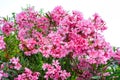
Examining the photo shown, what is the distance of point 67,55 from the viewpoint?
18.7 ft

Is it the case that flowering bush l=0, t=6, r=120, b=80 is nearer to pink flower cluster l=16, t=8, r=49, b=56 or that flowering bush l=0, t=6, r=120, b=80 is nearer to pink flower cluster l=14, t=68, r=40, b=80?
pink flower cluster l=14, t=68, r=40, b=80

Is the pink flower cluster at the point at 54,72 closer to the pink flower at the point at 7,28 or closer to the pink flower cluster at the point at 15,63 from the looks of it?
the pink flower cluster at the point at 15,63

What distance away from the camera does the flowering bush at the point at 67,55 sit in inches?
214

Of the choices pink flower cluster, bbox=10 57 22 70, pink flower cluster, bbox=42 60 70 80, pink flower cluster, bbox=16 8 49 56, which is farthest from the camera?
pink flower cluster, bbox=16 8 49 56

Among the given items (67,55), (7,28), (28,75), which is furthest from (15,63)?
(7,28)

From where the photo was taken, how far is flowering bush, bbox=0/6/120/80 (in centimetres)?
543

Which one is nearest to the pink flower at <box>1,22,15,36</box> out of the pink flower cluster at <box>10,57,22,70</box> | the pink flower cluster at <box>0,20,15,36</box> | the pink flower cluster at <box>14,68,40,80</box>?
the pink flower cluster at <box>0,20,15,36</box>

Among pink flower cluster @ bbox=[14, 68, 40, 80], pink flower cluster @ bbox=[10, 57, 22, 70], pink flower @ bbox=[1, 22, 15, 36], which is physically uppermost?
pink flower @ bbox=[1, 22, 15, 36]

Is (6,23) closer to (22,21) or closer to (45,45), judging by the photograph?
(22,21)

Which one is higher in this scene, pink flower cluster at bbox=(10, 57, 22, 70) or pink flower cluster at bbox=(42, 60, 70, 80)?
pink flower cluster at bbox=(10, 57, 22, 70)

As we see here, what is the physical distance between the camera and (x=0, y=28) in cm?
666

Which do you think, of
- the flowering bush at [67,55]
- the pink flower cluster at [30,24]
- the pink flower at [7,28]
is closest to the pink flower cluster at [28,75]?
the flowering bush at [67,55]

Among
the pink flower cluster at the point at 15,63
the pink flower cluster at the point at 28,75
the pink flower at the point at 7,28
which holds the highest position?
the pink flower at the point at 7,28

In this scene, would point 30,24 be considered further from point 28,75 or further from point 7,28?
Result: point 28,75
